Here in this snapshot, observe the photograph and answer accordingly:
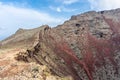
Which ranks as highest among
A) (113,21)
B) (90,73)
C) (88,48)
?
(113,21)

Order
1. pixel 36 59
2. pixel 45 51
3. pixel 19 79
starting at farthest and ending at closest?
1. pixel 45 51
2. pixel 36 59
3. pixel 19 79

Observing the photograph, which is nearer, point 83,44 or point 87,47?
point 83,44

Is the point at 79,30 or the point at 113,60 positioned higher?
the point at 79,30

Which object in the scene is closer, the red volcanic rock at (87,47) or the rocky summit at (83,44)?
the rocky summit at (83,44)

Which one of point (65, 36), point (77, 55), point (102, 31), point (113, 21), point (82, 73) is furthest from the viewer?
point (113, 21)

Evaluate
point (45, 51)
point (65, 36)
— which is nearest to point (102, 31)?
point (65, 36)

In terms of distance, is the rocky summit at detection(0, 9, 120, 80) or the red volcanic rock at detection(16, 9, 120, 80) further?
the red volcanic rock at detection(16, 9, 120, 80)

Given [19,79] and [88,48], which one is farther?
[88,48]

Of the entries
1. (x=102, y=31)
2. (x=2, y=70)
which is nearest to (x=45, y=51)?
(x=2, y=70)

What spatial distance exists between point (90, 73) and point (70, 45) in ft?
30.4

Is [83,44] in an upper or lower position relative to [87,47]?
upper

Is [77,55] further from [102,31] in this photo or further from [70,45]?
[102,31]

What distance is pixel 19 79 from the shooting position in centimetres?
3056

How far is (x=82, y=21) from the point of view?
3492 inches
